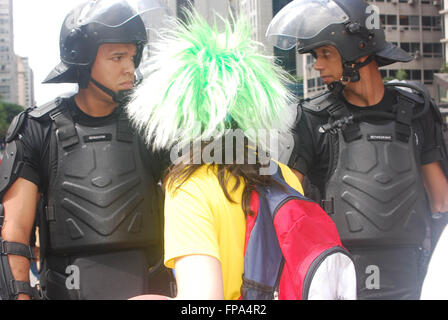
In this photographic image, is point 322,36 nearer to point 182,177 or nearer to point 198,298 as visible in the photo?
point 182,177

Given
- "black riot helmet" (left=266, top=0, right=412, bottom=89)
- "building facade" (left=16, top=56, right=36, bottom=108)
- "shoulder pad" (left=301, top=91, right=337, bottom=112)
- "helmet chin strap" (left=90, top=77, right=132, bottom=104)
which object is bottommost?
"shoulder pad" (left=301, top=91, right=337, bottom=112)

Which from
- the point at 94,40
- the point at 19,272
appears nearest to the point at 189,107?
the point at 94,40

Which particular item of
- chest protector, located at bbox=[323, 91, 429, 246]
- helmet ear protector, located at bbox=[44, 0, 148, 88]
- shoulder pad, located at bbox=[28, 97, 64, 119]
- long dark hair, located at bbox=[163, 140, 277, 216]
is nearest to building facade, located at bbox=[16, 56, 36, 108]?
shoulder pad, located at bbox=[28, 97, 64, 119]

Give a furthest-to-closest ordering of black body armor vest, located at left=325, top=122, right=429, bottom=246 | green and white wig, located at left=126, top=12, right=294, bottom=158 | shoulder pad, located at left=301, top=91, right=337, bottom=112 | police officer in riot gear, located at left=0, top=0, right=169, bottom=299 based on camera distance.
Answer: shoulder pad, located at left=301, top=91, right=337, bottom=112 → black body armor vest, located at left=325, top=122, right=429, bottom=246 → police officer in riot gear, located at left=0, top=0, right=169, bottom=299 → green and white wig, located at left=126, top=12, right=294, bottom=158

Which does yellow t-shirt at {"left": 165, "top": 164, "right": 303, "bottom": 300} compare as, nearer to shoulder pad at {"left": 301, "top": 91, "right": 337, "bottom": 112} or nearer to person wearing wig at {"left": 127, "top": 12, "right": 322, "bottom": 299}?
person wearing wig at {"left": 127, "top": 12, "right": 322, "bottom": 299}

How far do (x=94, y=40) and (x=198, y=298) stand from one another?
148 centimetres

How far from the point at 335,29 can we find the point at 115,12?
1021mm

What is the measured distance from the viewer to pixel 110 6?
2.31 meters

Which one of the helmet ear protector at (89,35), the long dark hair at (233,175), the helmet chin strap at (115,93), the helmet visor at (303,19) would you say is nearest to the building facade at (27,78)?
the helmet ear protector at (89,35)

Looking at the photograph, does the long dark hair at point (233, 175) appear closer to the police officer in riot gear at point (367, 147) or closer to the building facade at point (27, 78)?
the police officer in riot gear at point (367, 147)

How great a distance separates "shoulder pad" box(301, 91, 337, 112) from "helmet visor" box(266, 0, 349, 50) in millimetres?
285

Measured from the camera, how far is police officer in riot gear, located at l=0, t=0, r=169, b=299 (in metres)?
2.20

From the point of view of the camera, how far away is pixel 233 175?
1398 millimetres

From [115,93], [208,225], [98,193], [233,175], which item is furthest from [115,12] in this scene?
[208,225]
